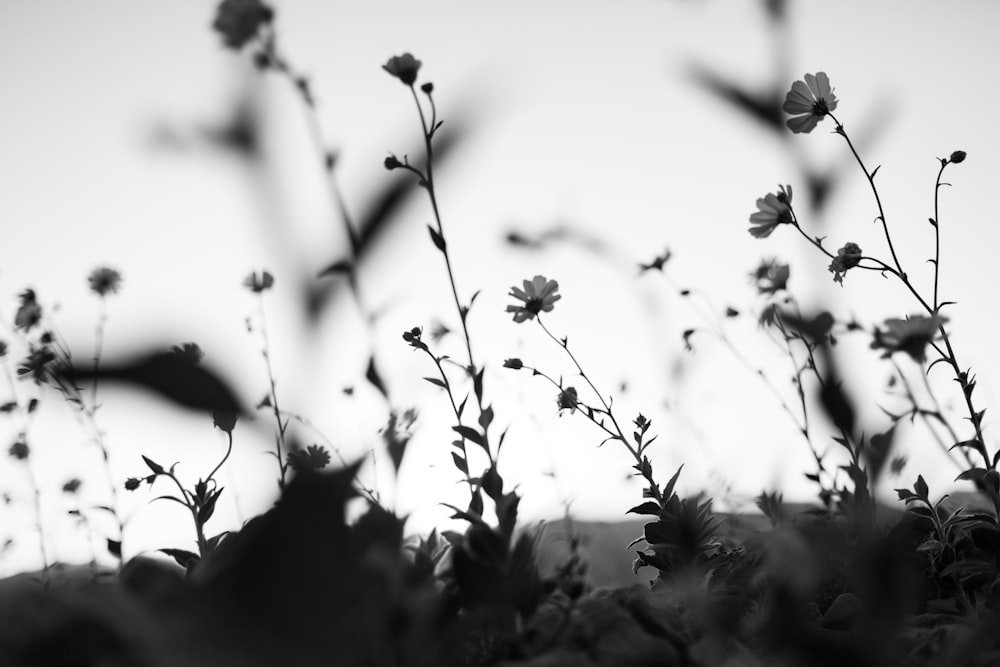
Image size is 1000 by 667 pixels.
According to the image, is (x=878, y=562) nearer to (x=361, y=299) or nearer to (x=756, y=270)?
(x=361, y=299)

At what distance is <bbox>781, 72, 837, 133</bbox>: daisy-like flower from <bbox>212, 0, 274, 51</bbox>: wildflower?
1.39 metres

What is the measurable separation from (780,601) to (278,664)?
253mm

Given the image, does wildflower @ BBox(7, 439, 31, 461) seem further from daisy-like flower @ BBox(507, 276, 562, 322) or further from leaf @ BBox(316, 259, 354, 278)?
leaf @ BBox(316, 259, 354, 278)

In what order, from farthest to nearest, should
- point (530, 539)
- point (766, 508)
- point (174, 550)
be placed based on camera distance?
point (766, 508)
point (174, 550)
point (530, 539)

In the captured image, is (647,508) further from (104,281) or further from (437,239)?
(104,281)


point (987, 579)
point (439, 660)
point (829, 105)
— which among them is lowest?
point (987, 579)

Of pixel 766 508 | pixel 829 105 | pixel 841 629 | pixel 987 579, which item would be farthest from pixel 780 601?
pixel 766 508

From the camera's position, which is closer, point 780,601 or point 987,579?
point 780,601

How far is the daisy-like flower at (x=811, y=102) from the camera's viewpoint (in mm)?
1480

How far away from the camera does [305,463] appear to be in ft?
1.11

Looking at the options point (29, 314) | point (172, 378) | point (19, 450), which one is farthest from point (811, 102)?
point (19, 450)

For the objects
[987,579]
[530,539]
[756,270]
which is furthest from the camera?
[756,270]

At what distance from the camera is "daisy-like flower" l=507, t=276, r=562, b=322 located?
1914mm

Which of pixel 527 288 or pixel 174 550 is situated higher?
pixel 527 288
